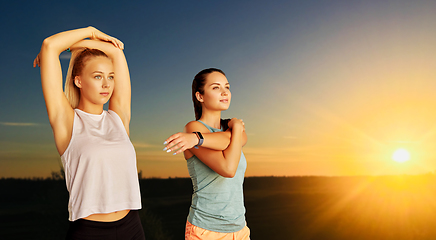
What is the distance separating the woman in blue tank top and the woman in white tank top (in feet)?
2.10

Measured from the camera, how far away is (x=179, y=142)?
9.52 ft

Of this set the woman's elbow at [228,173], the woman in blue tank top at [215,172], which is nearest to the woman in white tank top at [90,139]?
the woman in blue tank top at [215,172]

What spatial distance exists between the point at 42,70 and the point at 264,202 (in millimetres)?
62551

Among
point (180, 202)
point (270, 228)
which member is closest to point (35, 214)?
point (180, 202)

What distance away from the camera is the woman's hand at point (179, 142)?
283 centimetres

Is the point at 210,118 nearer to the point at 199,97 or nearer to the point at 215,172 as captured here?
the point at 199,97

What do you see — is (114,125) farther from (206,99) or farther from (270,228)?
(270,228)

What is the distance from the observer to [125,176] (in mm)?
2834

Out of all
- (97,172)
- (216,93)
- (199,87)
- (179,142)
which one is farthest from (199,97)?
(97,172)

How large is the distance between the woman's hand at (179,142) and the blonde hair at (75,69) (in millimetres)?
1029

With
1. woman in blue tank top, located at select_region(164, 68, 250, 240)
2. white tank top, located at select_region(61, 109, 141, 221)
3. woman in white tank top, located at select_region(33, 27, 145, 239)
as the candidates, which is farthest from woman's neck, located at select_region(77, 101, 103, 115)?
woman in blue tank top, located at select_region(164, 68, 250, 240)

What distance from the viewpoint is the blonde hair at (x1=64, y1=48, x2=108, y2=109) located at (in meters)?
3.01

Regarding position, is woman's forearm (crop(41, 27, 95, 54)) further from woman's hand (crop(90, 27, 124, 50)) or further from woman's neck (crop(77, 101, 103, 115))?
woman's neck (crop(77, 101, 103, 115))

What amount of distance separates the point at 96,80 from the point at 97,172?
84cm
